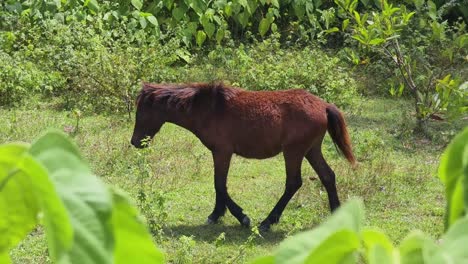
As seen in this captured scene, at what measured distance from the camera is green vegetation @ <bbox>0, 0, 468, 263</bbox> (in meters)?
6.73

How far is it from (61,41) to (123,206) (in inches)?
392

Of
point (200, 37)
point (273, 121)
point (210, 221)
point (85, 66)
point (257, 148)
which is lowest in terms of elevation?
point (200, 37)

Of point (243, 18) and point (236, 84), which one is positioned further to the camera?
point (243, 18)

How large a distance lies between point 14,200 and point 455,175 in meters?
0.49

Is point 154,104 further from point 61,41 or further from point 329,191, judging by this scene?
point 61,41

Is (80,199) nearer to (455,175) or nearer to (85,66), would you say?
(455,175)

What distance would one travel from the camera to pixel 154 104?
677cm

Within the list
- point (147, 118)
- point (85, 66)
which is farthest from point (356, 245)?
point (85, 66)

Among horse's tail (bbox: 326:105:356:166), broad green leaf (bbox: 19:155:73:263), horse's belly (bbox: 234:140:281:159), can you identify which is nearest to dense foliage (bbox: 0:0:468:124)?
horse's tail (bbox: 326:105:356:166)

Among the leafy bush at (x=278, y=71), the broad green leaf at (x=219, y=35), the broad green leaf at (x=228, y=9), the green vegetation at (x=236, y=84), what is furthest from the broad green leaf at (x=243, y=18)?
the leafy bush at (x=278, y=71)

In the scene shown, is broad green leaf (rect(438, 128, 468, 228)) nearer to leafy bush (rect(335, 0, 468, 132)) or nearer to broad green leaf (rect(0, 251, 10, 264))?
broad green leaf (rect(0, 251, 10, 264))

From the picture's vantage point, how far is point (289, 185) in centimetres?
668

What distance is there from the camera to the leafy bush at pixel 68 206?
0.83 metres

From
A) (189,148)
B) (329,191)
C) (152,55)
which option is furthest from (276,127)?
(152,55)
